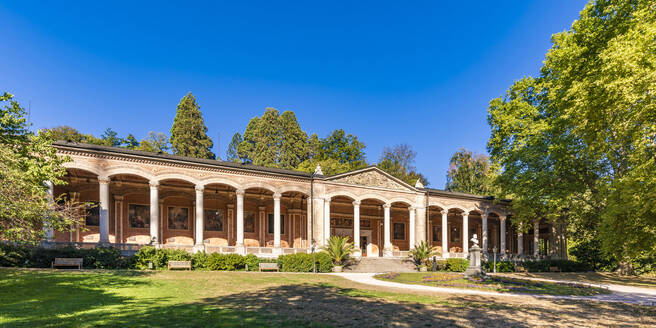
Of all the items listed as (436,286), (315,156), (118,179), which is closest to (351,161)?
(315,156)

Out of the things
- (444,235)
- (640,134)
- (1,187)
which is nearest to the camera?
(1,187)

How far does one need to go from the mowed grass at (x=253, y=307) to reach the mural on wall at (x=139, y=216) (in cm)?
1328

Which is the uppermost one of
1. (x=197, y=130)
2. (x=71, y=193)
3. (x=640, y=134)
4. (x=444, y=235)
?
(x=197, y=130)

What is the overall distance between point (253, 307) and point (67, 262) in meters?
14.4

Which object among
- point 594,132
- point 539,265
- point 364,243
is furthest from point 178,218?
point 539,265

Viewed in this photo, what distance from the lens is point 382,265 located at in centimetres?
2980

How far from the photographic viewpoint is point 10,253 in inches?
749

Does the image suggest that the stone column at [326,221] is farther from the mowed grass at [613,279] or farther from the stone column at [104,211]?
the stone column at [104,211]

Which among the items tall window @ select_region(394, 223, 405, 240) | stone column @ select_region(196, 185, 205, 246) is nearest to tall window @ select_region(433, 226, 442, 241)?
tall window @ select_region(394, 223, 405, 240)

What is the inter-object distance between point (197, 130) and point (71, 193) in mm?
29947

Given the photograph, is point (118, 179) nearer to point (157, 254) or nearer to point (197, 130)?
point (157, 254)

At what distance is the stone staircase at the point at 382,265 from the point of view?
2831 cm

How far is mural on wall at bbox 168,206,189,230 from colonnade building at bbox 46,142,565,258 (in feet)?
0.25

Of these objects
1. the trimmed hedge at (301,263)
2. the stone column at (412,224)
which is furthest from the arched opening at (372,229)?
the trimmed hedge at (301,263)
